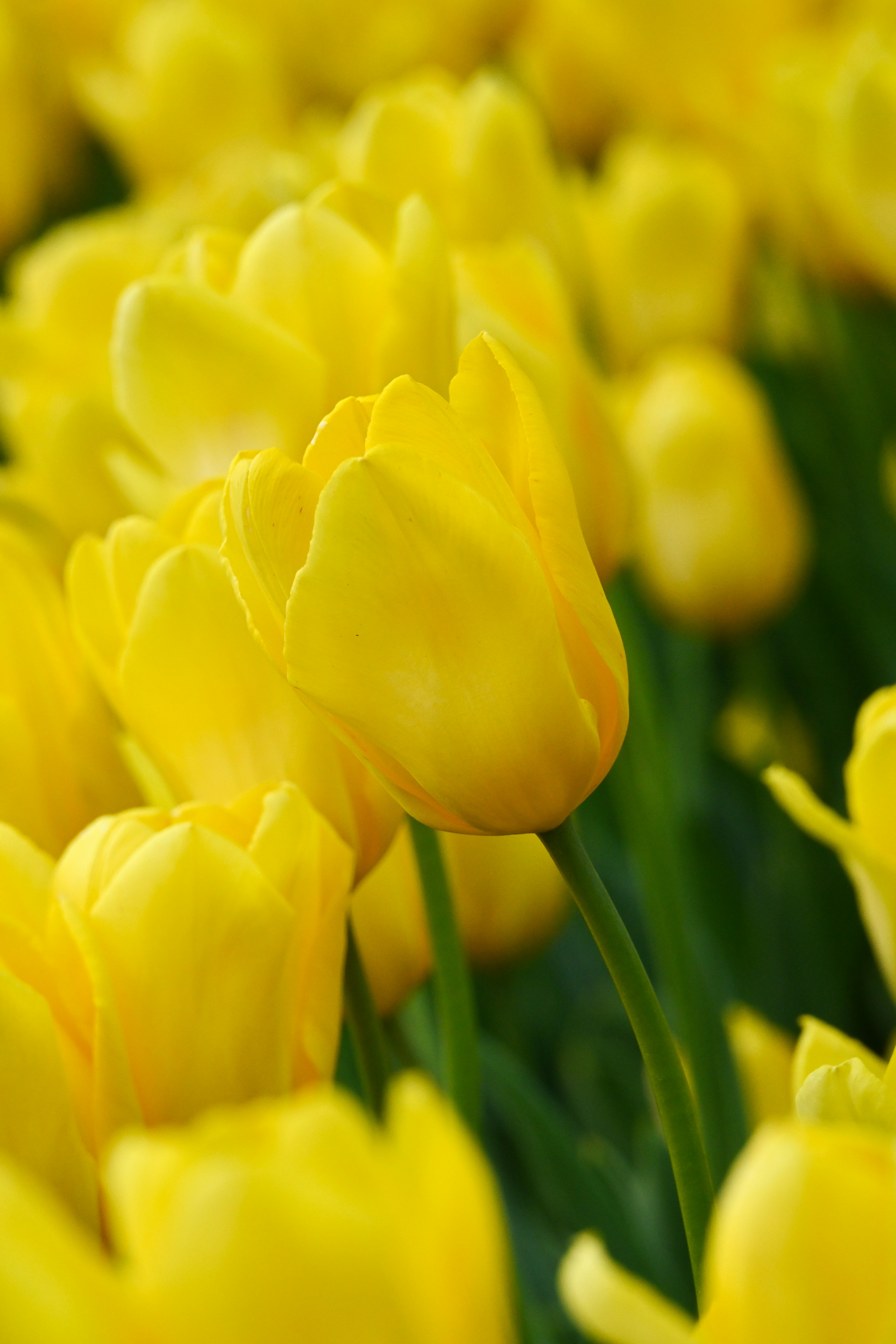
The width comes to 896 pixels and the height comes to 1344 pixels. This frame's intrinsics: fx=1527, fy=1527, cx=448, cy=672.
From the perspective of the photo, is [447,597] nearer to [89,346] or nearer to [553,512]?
[553,512]

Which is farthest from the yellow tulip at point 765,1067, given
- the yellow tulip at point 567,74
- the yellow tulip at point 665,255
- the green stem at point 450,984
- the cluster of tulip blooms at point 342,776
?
the yellow tulip at point 567,74

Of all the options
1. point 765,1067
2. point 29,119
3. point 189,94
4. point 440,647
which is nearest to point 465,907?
point 765,1067

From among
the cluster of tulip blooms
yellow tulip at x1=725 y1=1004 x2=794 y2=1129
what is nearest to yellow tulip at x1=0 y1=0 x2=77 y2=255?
the cluster of tulip blooms

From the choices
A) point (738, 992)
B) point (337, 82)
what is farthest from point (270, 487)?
point (337, 82)

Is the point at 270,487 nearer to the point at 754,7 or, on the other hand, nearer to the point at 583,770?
the point at 583,770

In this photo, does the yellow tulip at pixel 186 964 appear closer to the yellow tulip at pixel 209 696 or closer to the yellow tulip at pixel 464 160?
the yellow tulip at pixel 209 696

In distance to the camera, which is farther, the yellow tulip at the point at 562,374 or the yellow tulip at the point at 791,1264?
the yellow tulip at the point at 562,374
